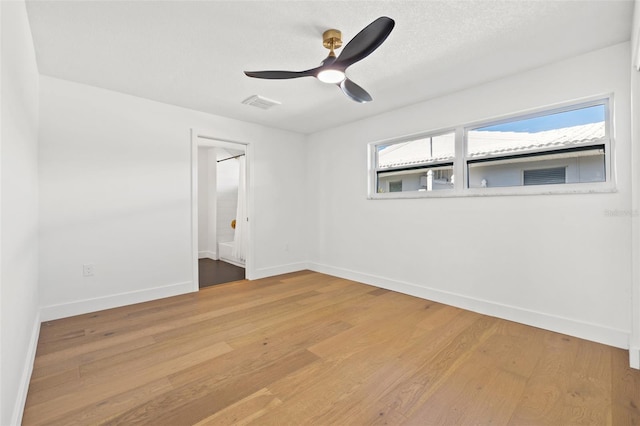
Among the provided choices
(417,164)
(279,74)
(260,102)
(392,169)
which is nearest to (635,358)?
(417,164)

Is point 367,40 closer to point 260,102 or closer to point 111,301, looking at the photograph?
point 260,102

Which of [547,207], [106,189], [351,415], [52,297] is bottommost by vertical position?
[351,415]

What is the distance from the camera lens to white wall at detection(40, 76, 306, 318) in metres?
2.74

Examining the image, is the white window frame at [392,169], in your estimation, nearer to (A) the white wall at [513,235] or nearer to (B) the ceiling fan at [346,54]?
(A) the white wall at [513,235]

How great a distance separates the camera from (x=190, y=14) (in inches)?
73.4

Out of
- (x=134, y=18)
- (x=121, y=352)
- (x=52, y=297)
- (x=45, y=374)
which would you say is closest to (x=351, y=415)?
(x=121, y=352)

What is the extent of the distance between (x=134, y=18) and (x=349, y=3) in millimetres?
1448

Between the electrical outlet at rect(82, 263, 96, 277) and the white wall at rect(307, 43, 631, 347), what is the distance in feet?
10.3

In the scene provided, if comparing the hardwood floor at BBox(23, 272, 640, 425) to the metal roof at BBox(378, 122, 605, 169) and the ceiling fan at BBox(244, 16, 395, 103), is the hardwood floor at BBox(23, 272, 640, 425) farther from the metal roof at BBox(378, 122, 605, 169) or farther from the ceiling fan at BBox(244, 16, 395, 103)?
the ceiling fan at BBox(244, 16, 395, 103)

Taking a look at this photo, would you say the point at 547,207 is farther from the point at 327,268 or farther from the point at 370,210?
the point at 327,268

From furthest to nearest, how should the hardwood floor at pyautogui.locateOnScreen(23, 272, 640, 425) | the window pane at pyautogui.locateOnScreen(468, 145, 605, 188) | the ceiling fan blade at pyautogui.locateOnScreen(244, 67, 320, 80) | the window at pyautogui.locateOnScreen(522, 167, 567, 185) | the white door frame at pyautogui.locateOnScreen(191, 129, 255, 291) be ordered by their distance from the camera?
the white door frame at pyautogui.locateOnScreen(191, 129, 255, 291) → the window at pyautogui.locateOnScreen(522, 167, 567, 185) → the window pane at pyautogui.locateOnScreen(468, 145, 605, 188) → the ceiling fan blade at pyautogui.locateOnScreen(244, 67, 320, 80) → the hardwood floor at pyautogui.locateOnScreen(23, 272, 640, 425)

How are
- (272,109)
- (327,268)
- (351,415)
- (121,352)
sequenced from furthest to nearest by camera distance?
(327,268), (272,109), (121,352), (351,415)

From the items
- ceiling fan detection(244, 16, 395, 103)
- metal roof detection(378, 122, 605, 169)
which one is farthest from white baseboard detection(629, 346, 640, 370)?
ceiling fan detection(244, 16, 395, 103)

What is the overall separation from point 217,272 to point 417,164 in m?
3.61
